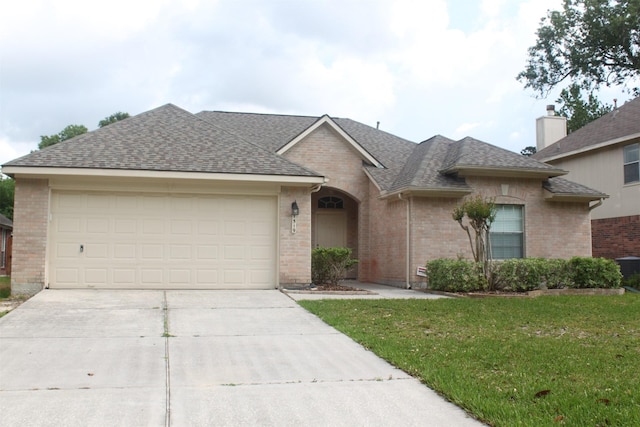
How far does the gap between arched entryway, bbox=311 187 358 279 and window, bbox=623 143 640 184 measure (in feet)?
30.8

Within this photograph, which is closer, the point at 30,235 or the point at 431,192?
the point at 30,235

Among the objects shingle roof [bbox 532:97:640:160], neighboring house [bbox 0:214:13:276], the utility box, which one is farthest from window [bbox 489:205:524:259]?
neighboring house [bbox 0:214:13:276]

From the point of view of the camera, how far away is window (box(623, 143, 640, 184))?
20.1m

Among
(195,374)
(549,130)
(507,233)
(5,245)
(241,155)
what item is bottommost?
(195,374)

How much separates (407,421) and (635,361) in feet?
11.4

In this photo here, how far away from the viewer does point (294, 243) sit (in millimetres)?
14594

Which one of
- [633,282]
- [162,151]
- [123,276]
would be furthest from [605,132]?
[123,276]

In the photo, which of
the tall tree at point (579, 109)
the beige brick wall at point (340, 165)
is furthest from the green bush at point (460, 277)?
the tall tree at point (579, 109)

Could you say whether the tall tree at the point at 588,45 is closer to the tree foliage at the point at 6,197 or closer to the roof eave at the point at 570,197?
the roof eave at the point at 570,197

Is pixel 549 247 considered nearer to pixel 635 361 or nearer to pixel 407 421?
pixel 635 361

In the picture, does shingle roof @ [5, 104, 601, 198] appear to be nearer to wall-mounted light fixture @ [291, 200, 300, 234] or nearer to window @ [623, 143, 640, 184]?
wall-mounted light fixture @ [291, 200, 300, 234]

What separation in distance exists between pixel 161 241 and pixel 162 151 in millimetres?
2212

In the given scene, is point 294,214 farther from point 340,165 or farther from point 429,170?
point 340,165

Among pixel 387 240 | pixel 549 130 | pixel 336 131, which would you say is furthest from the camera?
pixel 549 130
